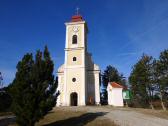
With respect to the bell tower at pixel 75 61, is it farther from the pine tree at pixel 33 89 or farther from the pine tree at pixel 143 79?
the pine tree at pixel 33 89

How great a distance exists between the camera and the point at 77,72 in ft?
133

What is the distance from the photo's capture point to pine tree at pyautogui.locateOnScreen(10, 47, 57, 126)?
722 inches

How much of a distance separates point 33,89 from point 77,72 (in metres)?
21.6

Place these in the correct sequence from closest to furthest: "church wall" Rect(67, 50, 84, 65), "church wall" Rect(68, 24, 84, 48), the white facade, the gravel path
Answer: the gravel path
the white facade
"church wall" Rect(67, 50, 84, 65)
"church wall" Rect(68, 24, 84, 48)

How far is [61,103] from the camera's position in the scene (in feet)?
132

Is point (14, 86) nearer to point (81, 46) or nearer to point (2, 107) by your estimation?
point (81, 46)

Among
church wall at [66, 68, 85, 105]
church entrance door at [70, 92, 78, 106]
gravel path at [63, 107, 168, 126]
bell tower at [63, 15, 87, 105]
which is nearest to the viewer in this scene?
gravel path at [63, 107, 168, 126]

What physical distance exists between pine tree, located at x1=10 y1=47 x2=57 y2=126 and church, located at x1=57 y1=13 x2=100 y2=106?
19.4 metres

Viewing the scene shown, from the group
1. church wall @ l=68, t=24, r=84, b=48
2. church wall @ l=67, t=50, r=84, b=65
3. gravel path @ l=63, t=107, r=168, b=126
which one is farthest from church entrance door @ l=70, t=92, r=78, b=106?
gravel path @ l=63, t=107, r=168, b=126

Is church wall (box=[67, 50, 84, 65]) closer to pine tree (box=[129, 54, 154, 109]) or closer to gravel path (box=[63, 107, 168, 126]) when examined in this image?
pine tree (box=[129, 54, 154, 109])

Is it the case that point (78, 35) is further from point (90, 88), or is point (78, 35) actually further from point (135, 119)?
point (135, 119)

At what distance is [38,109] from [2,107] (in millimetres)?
32309

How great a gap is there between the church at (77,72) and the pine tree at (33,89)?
1941 centimetres

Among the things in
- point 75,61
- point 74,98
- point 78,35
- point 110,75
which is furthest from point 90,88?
point 110,75
